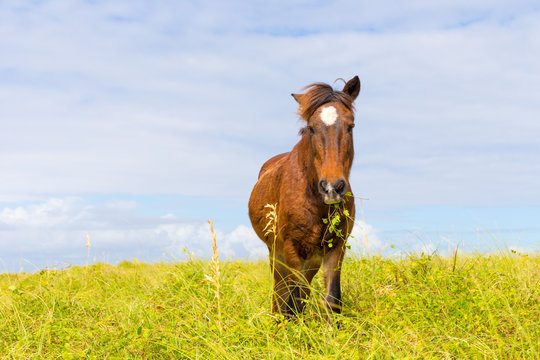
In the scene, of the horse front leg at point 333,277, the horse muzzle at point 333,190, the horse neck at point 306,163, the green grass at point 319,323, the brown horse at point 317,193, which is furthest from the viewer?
the horse neck at point 306,163

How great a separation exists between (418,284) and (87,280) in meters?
6.70

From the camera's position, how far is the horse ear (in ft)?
19.7

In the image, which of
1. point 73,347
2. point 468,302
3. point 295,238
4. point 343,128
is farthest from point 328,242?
point 73,347

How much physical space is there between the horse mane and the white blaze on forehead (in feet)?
0.82

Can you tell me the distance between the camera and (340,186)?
5.01 meters

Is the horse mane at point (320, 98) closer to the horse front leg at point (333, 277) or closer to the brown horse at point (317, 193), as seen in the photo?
the brown horse at point (317, 193)

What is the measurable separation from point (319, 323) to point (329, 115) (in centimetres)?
225

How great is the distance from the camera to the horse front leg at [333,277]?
5.56m

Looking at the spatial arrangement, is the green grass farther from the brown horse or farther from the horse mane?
the horse mane

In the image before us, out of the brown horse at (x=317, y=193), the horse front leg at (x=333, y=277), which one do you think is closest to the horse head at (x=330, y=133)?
the brown horse at (x=317, y=193)

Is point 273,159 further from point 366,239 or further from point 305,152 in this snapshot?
point 305,152

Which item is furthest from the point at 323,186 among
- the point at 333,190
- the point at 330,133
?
the point at 330,133

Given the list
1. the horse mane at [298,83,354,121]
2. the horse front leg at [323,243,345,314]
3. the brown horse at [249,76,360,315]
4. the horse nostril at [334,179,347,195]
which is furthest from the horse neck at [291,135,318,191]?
the horse front leg at [323,243,345,314]

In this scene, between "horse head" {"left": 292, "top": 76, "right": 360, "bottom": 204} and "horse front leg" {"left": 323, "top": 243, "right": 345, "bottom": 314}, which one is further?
"horse front leg" {"left": 323, "top": 243, "right": 345, "bottom": 314}
